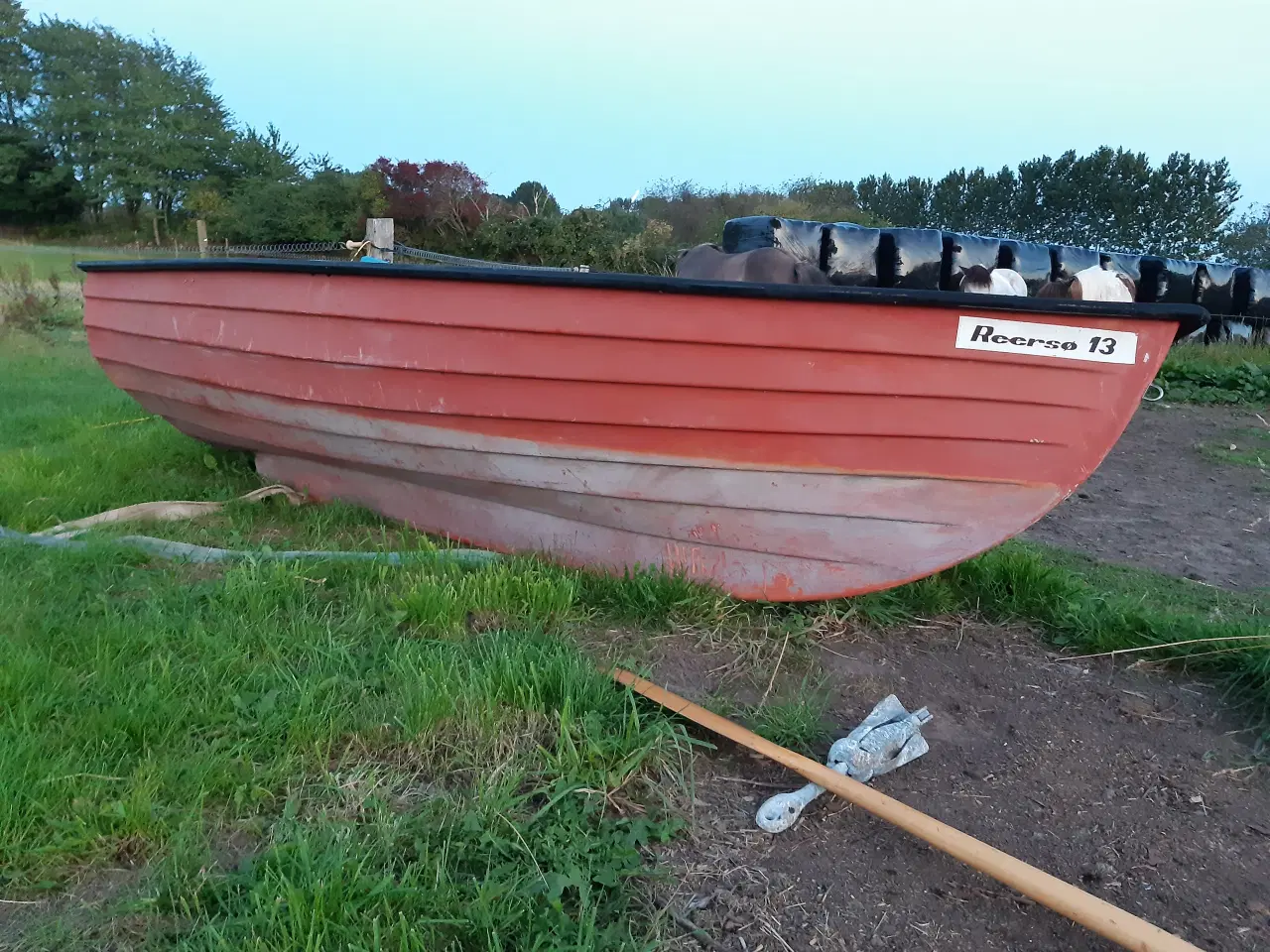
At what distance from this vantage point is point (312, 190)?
21.2m

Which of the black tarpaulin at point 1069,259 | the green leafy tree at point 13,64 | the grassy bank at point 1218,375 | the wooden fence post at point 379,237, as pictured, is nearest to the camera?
the wooden fence post at point 379,237

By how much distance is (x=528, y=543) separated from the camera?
3.33 metres

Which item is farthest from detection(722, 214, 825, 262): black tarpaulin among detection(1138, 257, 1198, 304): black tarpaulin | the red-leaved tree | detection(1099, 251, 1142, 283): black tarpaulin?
the red-leaved tree

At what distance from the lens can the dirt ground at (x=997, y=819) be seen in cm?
171

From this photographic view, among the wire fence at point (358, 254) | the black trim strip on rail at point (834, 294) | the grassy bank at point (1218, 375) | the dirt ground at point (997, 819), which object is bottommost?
the dirt ground at point (997, 819)

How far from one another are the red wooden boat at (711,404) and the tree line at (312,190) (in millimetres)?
14965

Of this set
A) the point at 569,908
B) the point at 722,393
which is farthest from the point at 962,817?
the point at 722,393

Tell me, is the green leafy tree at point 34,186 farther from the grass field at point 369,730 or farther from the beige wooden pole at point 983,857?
the beige wooden pole at point 983,857

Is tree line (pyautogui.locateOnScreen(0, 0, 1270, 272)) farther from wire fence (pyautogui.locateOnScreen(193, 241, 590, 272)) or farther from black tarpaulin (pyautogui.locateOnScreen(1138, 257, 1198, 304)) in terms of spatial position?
black tarpaulin (pyautogui.locateOnScreen(1138, 257, 1198, 304))

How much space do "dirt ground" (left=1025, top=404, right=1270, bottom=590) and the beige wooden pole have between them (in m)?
2.74

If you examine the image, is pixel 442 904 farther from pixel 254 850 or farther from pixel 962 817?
pixel 962 817

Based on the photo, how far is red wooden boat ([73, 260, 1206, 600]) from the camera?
261 centimetres

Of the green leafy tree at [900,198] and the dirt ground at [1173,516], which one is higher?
the green leafy tree at [900,198]

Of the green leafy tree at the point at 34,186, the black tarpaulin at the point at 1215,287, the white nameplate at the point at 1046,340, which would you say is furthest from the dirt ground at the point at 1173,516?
the green leafy tree at the point at 34,186
